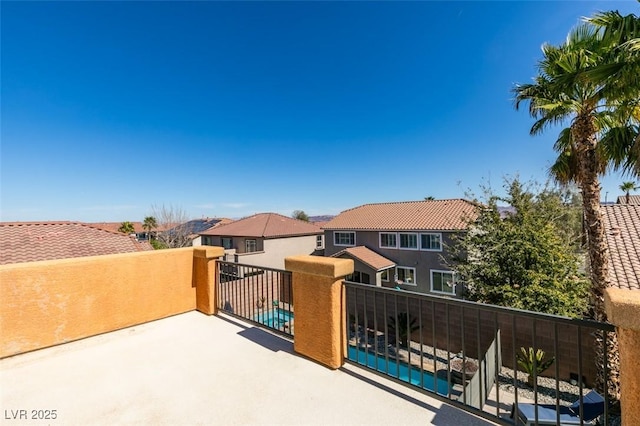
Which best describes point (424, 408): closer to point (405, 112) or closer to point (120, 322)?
point (120, 322)

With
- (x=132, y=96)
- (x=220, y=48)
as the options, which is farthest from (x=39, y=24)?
(x=132, y=96)

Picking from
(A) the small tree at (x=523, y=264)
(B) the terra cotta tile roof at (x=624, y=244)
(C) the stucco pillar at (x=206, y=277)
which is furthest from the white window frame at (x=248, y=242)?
(B) the terra cotta tile roof at (x=624, y=244)

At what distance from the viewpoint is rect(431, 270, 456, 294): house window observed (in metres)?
17.7

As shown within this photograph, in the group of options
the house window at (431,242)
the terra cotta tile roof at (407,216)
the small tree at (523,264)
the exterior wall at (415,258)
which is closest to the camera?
the small tree at (523,264)

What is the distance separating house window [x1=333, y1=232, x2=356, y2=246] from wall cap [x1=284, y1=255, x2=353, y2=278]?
1965cm

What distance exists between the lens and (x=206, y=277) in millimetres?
5285

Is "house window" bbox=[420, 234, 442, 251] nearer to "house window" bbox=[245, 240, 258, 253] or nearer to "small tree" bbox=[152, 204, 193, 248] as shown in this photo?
"house window" bbox=[245, 240, 258, 253]

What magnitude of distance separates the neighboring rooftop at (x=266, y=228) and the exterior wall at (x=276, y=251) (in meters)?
0.62

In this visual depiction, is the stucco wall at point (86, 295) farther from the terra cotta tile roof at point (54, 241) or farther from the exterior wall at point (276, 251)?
the exterior wall at point (276, 251)

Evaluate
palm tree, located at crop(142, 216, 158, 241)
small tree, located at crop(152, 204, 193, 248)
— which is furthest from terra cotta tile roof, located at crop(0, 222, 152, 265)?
palm tree, located at crop(142, 216, 158, 241)

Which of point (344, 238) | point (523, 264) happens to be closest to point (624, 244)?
point (523, 264)

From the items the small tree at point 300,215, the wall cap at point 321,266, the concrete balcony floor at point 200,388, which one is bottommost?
the concrete balcony floor at point 200,388

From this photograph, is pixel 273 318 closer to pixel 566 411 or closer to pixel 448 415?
pixel 448 415

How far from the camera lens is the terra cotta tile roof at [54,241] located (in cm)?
783
